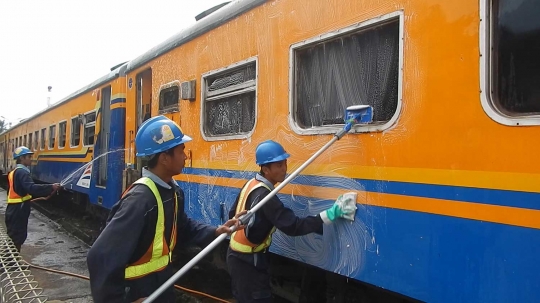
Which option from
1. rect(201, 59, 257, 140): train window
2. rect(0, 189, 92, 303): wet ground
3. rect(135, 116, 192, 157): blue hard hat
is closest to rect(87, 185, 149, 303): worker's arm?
rect(135, 116, 192, 157): blue hard hat

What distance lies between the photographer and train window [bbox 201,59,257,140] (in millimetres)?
3746

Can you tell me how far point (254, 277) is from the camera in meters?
3.06

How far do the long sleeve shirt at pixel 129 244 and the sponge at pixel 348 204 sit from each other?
3.18 ft

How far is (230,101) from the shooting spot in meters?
4.03

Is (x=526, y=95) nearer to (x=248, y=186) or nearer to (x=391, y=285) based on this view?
(x=391, y=285)

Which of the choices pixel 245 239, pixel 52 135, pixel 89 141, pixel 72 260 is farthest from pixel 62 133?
pixel 245 239

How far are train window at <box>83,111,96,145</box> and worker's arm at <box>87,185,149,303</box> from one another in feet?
21.8

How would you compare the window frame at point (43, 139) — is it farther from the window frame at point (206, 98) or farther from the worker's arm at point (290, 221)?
the worker's arm at point (290, 221)

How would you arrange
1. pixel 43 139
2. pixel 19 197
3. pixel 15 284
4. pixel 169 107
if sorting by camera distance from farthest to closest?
pixel 43 139 < pixel 19 197 < pixel 169 107 < pixel 15 284

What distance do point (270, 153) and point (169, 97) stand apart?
2.58 metres

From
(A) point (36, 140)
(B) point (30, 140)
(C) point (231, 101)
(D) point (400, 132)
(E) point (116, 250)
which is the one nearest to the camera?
(E) point (116, 250)

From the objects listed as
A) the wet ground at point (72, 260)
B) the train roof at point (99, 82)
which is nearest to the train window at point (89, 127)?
the train roof at point (99, 82)

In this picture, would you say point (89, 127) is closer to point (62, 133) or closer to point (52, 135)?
point (62, 133)

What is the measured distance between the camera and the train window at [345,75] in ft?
8.46
